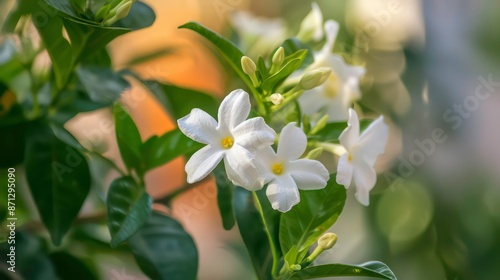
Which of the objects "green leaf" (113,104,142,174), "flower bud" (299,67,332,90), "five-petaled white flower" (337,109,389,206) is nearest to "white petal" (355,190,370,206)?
"five-petaled white flower" (337,109,389,206)

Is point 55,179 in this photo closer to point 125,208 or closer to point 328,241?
point 125,208

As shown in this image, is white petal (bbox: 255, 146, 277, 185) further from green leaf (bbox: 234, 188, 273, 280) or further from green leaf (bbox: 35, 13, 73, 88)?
green leaf (bbox: 35, 13, 73, 88)

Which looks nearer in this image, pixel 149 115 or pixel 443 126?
pixel 443 126

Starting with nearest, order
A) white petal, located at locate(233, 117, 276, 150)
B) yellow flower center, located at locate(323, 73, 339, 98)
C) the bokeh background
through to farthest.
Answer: white petal, located at locate(233, 117, 276, 150) → yellow flower center, located at locate(323, 73, 339, 98) → the bokeh background

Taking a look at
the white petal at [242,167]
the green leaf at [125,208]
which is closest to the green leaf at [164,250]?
the green leaf at [125,208]

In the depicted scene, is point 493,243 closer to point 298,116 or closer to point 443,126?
point 443,126

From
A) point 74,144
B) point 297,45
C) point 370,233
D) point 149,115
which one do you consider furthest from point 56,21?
point 149,115
